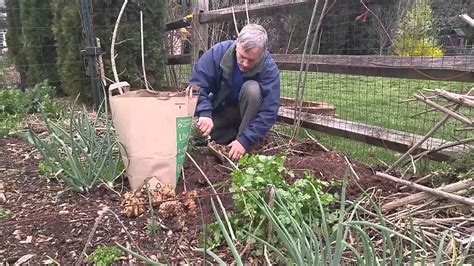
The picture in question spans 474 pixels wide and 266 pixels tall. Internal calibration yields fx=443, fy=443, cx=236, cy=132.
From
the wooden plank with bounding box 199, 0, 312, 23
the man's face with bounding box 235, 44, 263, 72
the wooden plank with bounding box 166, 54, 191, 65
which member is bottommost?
the wooden plank with bounding box 166, 54, 191, 65

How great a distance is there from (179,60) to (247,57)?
101 inches

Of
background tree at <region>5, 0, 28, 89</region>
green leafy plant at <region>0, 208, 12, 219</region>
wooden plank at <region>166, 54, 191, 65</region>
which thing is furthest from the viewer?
background tree at <region>5, 0, 28, 89</region>

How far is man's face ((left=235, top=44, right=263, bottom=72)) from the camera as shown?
262 centimetres

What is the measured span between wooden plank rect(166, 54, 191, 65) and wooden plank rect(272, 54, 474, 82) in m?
1.85

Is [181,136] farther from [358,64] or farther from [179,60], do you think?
[179,60]

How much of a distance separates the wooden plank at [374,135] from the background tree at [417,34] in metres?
0.90

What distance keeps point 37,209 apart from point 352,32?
3.12m

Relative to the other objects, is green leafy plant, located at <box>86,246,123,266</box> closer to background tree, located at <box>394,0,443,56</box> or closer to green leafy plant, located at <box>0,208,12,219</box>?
green leafy plant, located at <box>0,208,12,219</box>

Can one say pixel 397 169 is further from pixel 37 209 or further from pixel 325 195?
pixel 37 209

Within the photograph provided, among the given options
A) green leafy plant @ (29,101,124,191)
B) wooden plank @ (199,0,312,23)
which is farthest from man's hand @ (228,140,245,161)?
wooden plank @ (199,0,312,23)

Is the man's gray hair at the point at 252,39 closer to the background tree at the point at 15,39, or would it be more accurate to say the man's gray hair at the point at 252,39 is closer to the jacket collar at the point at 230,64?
the jacket collar at the point at 230,64

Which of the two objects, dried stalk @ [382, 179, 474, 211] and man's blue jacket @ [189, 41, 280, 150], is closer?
dried stalk @ [382, 179, 474, 211]

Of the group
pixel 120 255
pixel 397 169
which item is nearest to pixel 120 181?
pixel 120 255

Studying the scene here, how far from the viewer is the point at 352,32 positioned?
407cm
